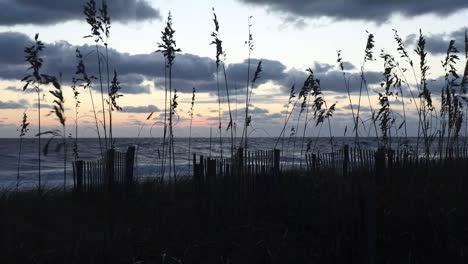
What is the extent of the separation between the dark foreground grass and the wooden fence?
2028 millimetres

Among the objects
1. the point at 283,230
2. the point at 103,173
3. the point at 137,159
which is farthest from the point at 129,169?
the point at 283,230

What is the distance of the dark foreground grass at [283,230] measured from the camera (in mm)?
3764

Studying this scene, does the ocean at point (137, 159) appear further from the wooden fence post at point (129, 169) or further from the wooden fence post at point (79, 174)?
the wooden fence post at point (79, 174)

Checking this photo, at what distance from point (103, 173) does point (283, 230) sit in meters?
4.31

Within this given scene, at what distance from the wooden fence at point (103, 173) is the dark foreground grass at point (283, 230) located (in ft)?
6.65

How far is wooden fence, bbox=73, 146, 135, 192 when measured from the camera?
789cm

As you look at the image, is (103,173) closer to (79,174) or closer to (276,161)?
(79,174)

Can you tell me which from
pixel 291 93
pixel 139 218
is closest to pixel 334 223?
pixel 139 218

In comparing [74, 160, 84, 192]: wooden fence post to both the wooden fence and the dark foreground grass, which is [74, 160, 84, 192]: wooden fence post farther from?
the dark foreground grass

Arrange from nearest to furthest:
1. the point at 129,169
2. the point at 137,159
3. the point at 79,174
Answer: the point at 129,169
the point at 79,174
the point at 137,159

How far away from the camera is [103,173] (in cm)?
796

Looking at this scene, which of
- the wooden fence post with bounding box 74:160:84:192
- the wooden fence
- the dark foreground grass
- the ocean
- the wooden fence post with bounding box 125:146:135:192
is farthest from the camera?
the ocean

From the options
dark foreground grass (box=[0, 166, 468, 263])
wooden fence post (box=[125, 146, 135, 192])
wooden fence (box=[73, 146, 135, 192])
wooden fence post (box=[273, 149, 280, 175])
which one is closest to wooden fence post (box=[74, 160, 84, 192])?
wooden fence (box=[73, 146, 135, 192])

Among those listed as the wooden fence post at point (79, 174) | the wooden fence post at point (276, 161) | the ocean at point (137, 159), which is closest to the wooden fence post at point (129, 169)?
the ocean at point (137, 159)
